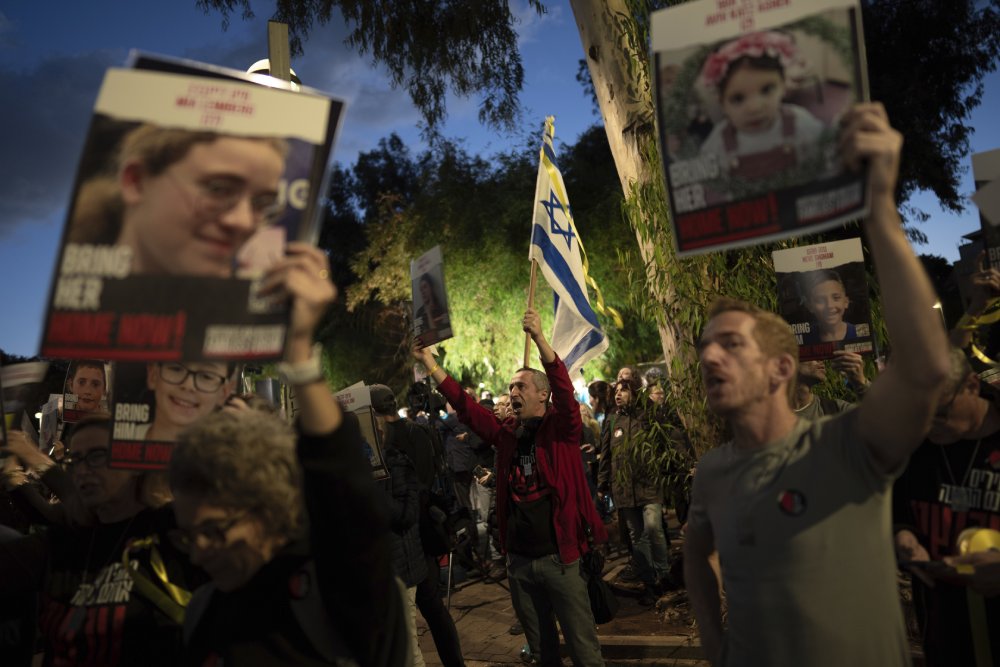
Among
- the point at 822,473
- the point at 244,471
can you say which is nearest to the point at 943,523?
the point at 822,473

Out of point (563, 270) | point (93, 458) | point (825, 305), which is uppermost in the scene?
point (563, 270)

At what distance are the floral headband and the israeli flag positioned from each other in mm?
3692

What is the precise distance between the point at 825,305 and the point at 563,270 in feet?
6.36

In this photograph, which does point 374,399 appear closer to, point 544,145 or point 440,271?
point 440,271

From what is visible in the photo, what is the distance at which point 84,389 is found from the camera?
16.9 feet

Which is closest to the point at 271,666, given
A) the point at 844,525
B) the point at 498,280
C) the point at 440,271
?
the point at 844,525

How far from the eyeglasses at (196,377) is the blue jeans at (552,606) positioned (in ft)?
8.84

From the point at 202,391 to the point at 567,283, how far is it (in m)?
3.49

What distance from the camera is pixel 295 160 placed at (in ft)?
6.82

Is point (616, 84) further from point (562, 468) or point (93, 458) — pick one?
point (93, 458)

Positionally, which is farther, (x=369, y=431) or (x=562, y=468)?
(x=369, y=431)

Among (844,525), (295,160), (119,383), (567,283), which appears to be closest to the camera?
(295,160)

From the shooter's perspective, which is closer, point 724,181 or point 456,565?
point 724,181

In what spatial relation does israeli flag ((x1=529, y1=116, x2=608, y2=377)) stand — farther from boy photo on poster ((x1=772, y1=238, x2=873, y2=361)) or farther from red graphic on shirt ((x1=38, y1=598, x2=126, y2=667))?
red graphic on shirt ((x1=38, y1=598, x2=126, y2=667))
